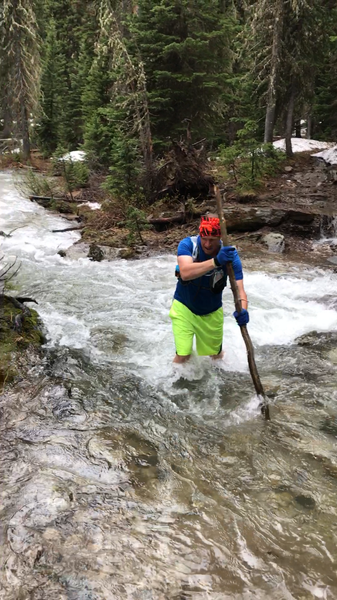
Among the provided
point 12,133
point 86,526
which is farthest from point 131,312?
point 12,133

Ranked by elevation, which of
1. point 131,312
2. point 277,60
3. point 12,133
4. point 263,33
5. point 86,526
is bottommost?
point 131,312

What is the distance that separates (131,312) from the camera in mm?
7789

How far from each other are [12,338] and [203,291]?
283 centimetres

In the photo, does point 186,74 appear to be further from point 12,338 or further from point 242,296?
point 242,296

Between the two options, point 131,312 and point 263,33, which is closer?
point 131,312

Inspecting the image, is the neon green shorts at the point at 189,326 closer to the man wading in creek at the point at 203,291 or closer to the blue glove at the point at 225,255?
the man wading in creek at the point at 203,291

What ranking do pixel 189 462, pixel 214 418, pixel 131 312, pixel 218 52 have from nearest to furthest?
pixel 189 462
pixel 214 418
pixel 131 312
pixel 218 52

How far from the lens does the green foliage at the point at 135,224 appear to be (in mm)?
12070

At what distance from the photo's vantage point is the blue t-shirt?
4.86 meters

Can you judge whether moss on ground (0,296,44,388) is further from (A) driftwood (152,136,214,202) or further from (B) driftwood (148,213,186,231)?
(A) driftwood (152,136,214,202)

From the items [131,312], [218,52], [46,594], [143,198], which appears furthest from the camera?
[218,52]

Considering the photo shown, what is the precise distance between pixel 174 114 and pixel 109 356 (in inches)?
531

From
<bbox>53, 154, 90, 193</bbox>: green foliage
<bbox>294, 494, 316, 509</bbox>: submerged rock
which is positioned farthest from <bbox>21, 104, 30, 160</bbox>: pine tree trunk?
<bbox>294, 494, 316, 509</bbox>: submerged rock

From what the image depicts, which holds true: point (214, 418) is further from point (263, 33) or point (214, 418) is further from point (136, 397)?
point (263, 33)
